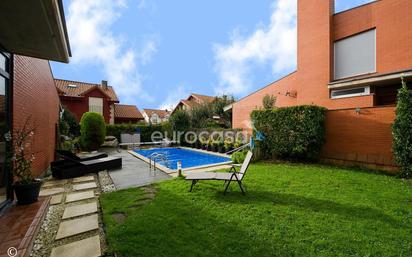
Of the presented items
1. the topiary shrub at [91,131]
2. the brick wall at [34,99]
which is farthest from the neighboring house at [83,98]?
the brick wall at [34,99]

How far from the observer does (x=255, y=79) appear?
93.4ft

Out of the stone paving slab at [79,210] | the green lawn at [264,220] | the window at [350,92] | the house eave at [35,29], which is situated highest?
the window at [350,92]

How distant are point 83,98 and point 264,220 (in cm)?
2737

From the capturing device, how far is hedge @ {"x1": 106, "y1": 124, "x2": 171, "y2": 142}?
2134cm

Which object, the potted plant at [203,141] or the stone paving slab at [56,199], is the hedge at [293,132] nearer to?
the potted plant at [203,141]

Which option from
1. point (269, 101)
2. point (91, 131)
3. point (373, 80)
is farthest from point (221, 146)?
point (91, 131)

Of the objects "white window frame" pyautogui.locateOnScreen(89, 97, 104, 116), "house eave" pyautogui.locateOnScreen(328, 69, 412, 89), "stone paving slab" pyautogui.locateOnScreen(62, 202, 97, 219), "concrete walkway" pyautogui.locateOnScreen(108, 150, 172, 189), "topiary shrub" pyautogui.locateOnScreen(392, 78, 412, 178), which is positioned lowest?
"stone paving slab" pyautogui.locateOnScreen(62, 202, 97, 219)

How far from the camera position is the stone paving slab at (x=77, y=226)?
11.7 ft

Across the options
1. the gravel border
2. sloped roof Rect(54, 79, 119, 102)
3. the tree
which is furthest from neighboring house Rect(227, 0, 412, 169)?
sloped roof Rect(54, 79, 119, 102)

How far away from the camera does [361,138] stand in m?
8.62

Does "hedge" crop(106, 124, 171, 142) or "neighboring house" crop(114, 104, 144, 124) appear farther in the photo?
"neighboring house" crop(114, 104, 144, 124)

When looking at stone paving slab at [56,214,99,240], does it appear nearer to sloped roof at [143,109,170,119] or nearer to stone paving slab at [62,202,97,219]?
stone paving slab at [62,202,97,219]

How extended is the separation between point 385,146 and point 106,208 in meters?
9.47

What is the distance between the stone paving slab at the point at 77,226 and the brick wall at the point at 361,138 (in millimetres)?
9454
